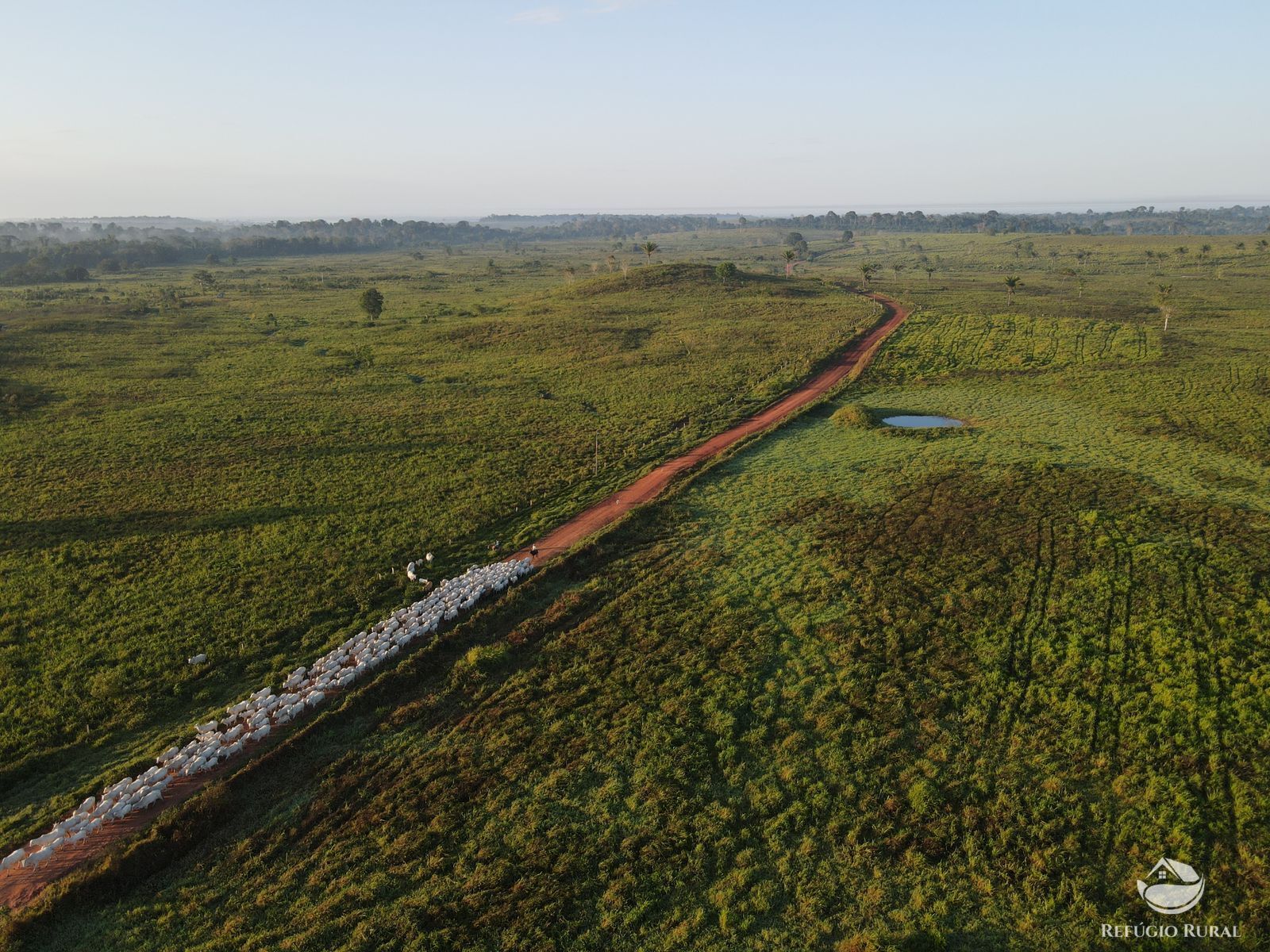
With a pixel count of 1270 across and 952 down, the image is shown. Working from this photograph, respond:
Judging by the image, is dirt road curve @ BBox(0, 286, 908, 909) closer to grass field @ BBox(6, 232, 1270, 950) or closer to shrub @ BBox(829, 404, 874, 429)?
grass field @ BBox(6, 232, 1270, 950)

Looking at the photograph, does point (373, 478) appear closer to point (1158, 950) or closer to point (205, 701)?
point (205, 701)

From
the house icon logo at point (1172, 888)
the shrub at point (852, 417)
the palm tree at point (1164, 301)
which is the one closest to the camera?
the house icon logo at point (1172, 888)

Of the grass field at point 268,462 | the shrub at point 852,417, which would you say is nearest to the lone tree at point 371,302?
the grass field at point 268,462

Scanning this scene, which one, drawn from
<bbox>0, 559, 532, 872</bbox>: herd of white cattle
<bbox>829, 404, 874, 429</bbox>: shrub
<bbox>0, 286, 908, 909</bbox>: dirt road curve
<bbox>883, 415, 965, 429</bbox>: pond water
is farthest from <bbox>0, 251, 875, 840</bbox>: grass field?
<bbox>883, 415, 965, 429</bbox>: pond water

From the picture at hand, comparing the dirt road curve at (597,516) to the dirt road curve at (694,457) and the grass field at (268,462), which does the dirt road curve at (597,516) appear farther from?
the grass field at (268,462)

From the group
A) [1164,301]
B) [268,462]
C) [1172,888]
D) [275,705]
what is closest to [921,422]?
[1172,888]

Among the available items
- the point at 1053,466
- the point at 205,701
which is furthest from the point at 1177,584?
the point at 205,701
